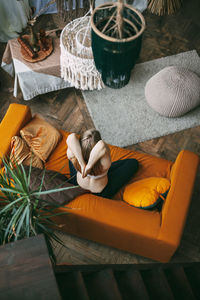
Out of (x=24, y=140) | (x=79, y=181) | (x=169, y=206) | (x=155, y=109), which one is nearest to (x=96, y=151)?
(x=79, y=181)

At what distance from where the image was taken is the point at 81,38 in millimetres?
2344

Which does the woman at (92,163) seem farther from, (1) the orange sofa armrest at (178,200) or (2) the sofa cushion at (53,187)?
(1) the orange sofa armrest at (178,200)

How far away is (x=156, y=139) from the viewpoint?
9.87ft

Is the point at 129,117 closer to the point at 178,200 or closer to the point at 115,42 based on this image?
the point at 178,200

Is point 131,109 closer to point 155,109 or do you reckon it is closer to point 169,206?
point 155,109

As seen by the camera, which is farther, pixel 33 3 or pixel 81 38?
pixel 33 3

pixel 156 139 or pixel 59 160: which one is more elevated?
pixel 59 160

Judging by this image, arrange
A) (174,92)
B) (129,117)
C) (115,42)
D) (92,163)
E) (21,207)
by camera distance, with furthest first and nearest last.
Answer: (129,117), (174,92), (92,163), (21,207), (115,42)

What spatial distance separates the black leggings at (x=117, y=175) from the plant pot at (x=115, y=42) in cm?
114

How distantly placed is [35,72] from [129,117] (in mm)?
1054

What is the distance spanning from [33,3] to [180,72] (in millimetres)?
2195

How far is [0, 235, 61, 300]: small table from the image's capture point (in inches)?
40.1

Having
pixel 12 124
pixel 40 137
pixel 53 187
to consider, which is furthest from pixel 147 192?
pixel 12 124

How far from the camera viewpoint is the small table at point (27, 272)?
102 centimetres
